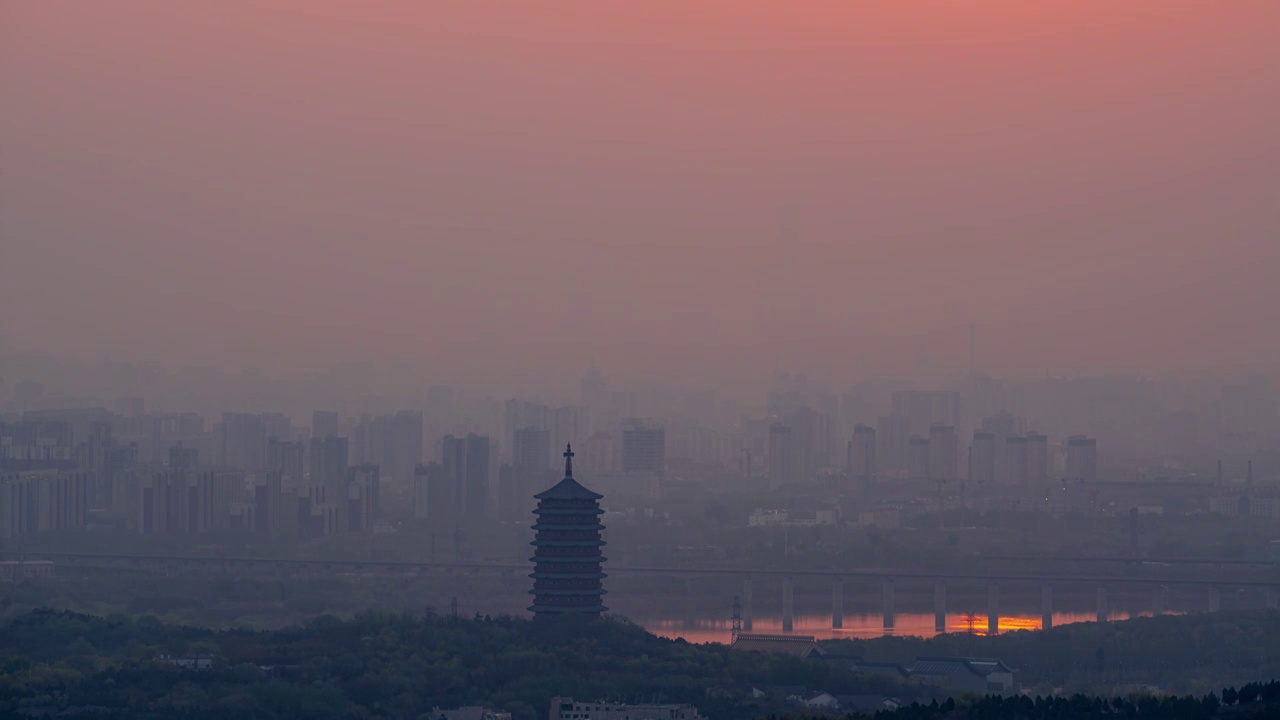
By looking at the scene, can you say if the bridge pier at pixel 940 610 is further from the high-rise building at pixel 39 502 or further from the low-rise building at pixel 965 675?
the high-rise building at pixel 39 502

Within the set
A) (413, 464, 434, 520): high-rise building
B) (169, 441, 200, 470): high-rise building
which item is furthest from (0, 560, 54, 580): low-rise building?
(413, 464, 434, 520): high-rise building

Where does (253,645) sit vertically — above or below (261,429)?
below

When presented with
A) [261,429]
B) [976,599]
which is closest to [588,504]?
[976,599]

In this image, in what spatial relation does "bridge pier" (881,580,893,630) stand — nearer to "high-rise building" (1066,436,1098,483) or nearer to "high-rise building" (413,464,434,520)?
"high-rise building" (413,464,434,520)

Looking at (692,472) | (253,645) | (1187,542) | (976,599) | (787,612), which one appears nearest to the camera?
(253,645)

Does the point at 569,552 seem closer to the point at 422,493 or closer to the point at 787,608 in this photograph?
the point at 787,608

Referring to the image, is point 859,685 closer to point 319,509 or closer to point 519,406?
point 319,509

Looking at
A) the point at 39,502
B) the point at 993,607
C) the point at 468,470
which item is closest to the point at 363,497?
the point at 468,470
